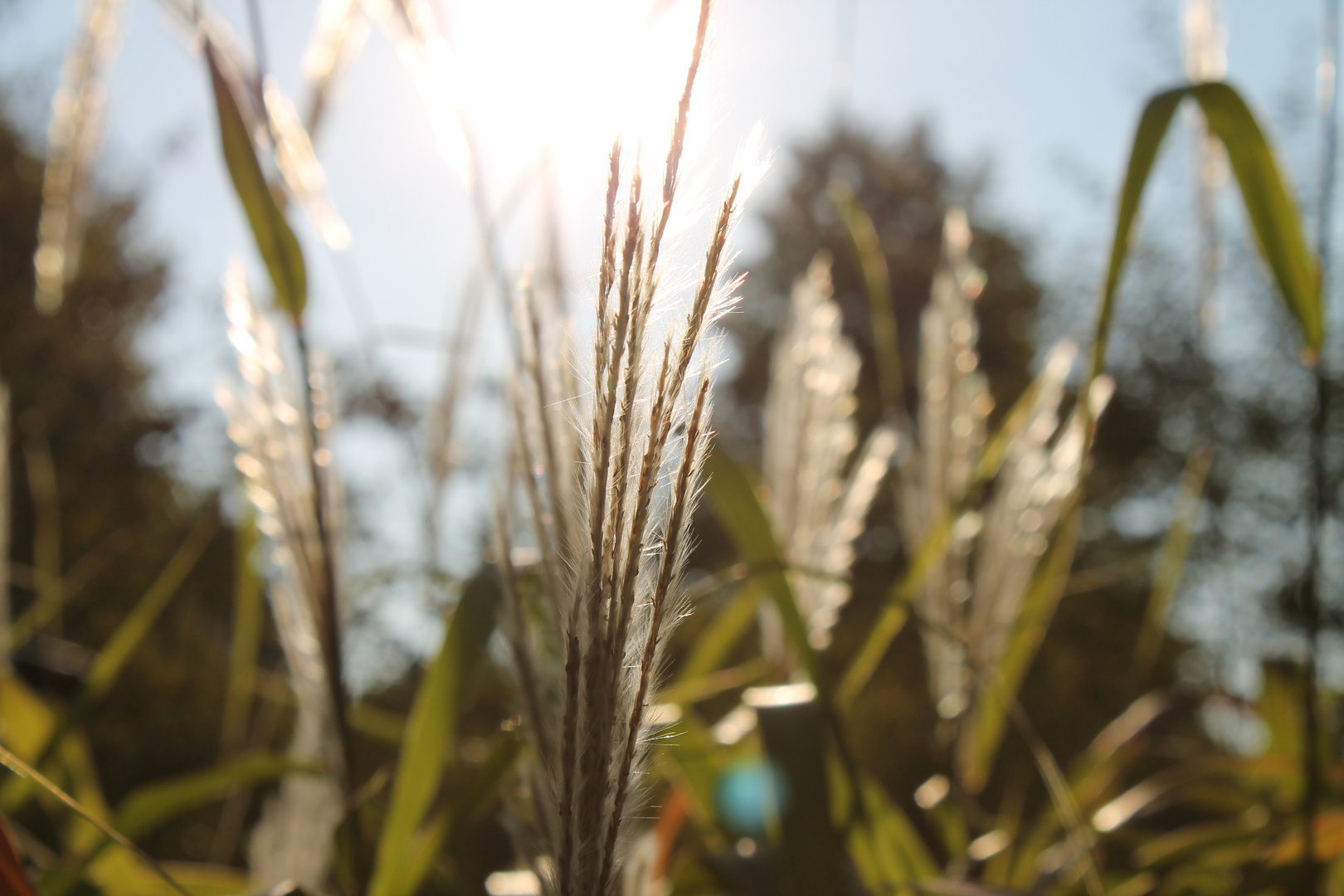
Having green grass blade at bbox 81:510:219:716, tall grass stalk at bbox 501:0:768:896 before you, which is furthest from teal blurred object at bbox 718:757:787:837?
green grass blade at bbox 81:510:219:716

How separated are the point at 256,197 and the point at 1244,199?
75 cm

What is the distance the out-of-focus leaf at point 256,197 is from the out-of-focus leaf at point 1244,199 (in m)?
0.61

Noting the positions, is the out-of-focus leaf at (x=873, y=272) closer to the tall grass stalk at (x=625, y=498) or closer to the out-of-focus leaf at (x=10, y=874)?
the tall grass stalk at (x=625, y=498)

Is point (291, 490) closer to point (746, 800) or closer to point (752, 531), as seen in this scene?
point (752, 531)

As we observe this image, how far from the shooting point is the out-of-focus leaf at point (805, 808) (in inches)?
25.8

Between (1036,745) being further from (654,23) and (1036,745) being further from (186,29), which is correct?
(186,29)

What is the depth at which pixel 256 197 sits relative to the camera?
1.98 feet

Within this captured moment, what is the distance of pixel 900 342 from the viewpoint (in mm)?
12297

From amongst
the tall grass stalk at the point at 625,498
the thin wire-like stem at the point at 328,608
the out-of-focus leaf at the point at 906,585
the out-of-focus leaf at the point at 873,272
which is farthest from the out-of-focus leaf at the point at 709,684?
the tall grass stalk at the point at 625,498

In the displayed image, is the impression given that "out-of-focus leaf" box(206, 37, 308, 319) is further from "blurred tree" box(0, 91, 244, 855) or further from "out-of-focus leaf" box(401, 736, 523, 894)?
"blurred tree" box(0, 91, 244, 855)

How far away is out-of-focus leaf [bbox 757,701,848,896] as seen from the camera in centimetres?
66

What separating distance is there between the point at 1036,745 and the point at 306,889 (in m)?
0.59

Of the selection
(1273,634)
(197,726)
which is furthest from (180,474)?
(1273,634)

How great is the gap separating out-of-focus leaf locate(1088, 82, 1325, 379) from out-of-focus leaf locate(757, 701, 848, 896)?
1.23ft
